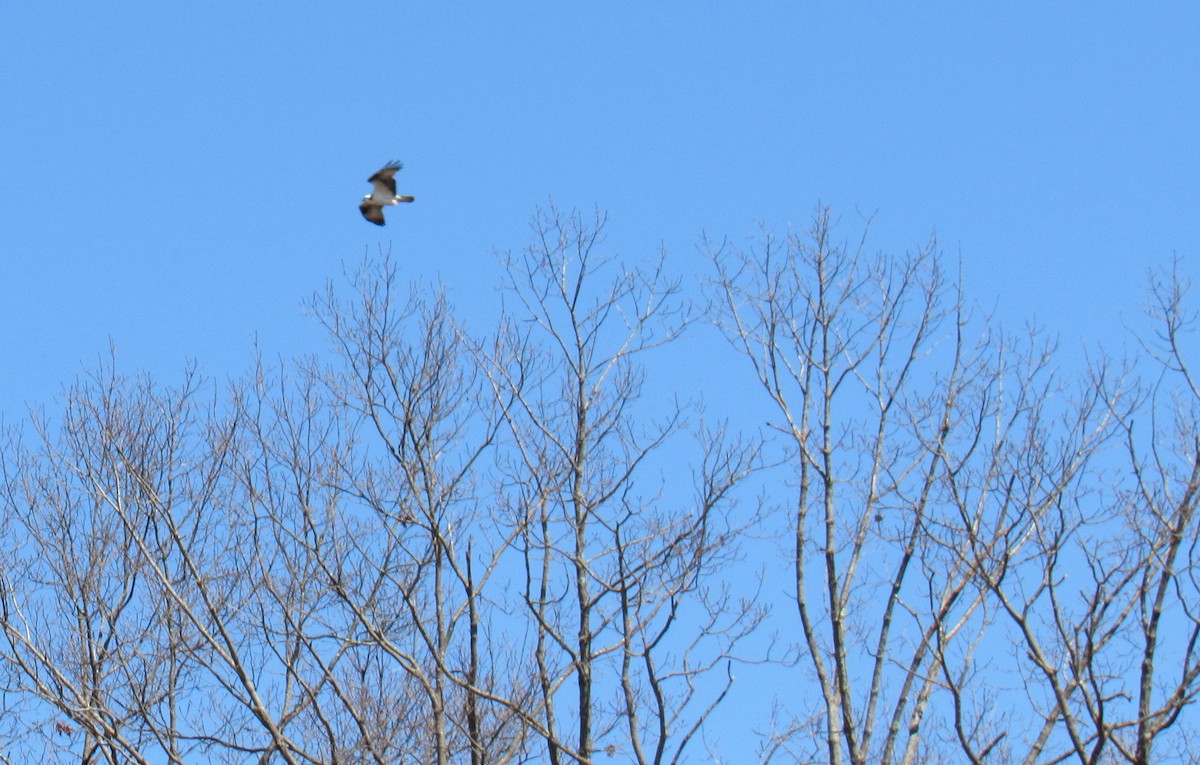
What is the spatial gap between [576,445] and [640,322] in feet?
3.76

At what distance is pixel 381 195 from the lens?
11.6 metres

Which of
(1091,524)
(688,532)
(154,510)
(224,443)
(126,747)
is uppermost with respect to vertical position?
(224,443)

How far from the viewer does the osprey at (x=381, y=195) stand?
11.4 m

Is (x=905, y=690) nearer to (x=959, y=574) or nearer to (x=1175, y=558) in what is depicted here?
(x=959, y=574)

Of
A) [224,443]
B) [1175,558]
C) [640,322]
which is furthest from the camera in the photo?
[224,443]

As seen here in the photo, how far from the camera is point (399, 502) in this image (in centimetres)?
1098

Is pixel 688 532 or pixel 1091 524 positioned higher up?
pixel 688 532

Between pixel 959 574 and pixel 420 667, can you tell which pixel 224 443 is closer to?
pixel 420 667

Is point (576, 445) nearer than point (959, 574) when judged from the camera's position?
No

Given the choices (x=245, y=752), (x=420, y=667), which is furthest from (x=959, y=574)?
(x=245, y=752)

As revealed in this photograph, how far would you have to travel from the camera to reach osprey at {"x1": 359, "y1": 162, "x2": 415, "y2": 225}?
11446 mm

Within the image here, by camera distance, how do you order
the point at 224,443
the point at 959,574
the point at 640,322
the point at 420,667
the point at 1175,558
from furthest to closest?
the point at 224,443 → the point at 640,322 → the point at 420,667 → the point at 959,574 → the point at 1175,558

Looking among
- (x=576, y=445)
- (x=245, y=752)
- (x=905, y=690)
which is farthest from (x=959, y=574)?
(x=245, y=752)

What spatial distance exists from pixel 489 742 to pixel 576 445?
2342 mm
